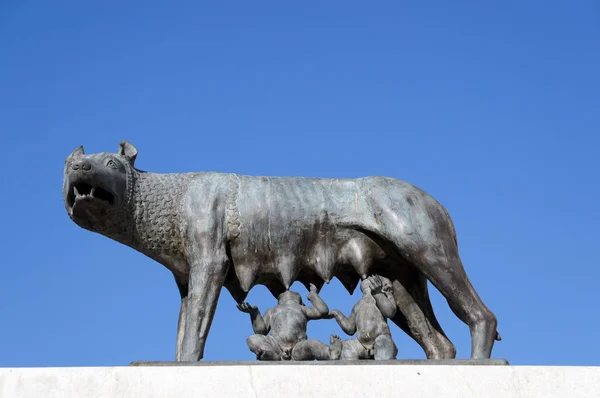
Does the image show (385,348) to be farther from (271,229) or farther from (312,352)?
(271,229)

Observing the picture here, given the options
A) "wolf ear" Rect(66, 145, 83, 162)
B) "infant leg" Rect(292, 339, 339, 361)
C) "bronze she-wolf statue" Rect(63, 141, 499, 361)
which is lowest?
"infant leg" Rect(292, 339, 339, 361)

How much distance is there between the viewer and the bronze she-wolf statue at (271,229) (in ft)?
31.6

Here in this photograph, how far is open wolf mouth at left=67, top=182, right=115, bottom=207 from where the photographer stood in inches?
379

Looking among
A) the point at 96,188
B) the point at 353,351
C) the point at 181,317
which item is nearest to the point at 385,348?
the point at 353,351

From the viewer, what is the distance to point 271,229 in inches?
386

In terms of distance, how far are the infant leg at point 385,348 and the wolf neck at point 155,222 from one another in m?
1.96

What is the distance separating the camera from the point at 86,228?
9.90 meters
